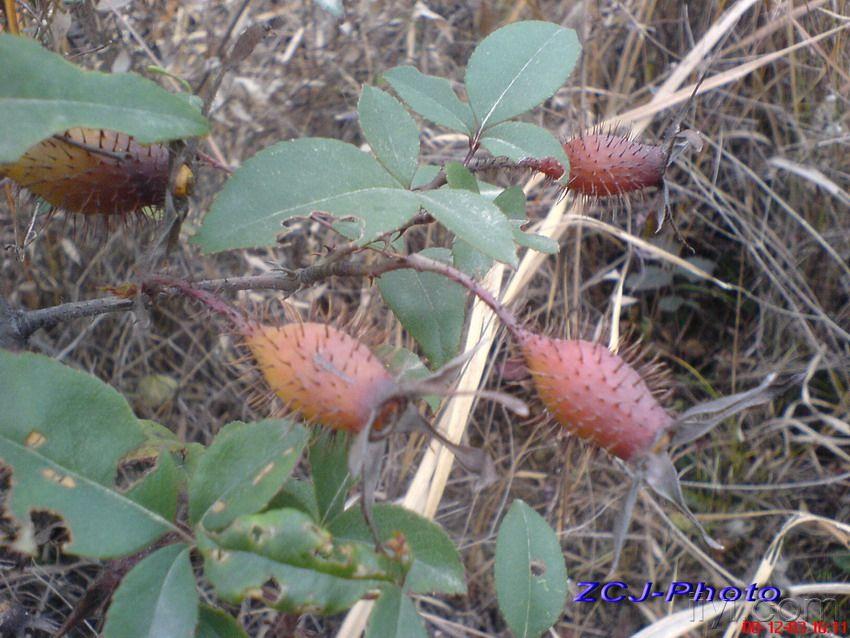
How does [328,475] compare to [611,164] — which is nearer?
[328,475]

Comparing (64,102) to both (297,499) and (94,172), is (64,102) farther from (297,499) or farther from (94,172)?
(297,499)

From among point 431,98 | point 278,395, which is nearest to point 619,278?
point 431,98

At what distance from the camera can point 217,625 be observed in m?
0.82

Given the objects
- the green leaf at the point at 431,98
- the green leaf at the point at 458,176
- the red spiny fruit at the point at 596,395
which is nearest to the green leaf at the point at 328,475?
the red spiny fruit at the point at 596,395

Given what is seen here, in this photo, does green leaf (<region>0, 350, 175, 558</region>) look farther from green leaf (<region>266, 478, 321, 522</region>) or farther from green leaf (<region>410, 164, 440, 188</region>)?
green leaf (<region>410, 164, 440, 188</region>)

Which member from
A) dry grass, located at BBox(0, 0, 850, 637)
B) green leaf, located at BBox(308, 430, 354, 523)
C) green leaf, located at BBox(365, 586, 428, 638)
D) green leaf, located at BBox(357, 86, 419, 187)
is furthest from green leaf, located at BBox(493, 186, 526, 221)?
dry grass, located at BBox(0, 0, 850, 637)

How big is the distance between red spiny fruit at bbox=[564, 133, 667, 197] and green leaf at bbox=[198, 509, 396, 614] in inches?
23.4

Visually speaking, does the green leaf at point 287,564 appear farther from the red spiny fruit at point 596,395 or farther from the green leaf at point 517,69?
the green leaf at point 517,69

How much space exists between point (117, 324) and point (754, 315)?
6.20 ft

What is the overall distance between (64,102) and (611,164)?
2.19ft

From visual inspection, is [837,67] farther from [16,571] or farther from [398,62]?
[16,571]

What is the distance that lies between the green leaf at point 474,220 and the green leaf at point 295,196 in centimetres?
3

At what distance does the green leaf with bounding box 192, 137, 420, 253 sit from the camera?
2.63 ft

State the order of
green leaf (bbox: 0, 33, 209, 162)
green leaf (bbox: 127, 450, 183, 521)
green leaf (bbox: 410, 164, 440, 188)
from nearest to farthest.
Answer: green leaf (bbox: 0, 33, 209, 162) < green leaf (bbox: 127, 450, 183, 521) < green leaf (bbox: 410, 164, 440, 188)
